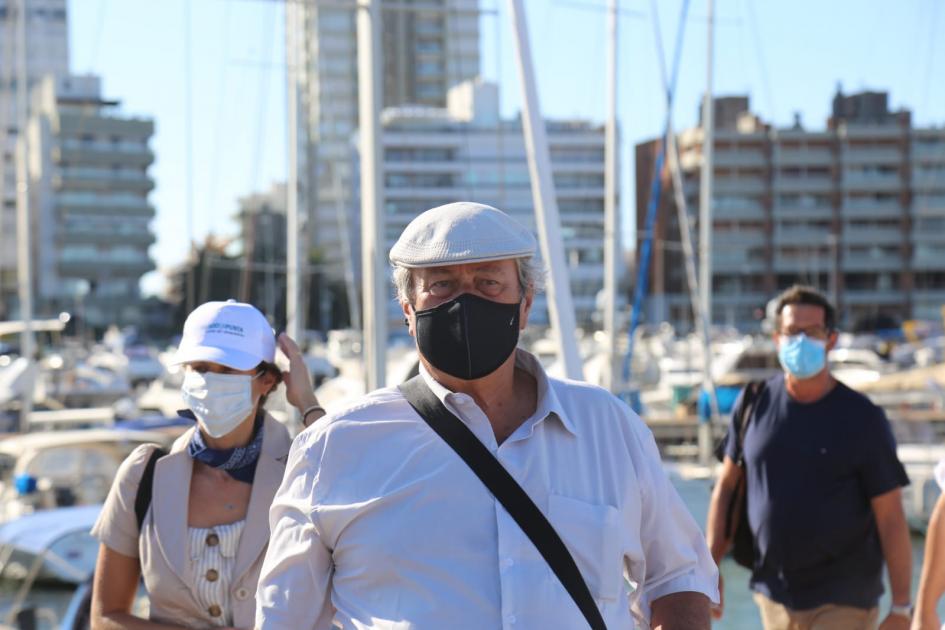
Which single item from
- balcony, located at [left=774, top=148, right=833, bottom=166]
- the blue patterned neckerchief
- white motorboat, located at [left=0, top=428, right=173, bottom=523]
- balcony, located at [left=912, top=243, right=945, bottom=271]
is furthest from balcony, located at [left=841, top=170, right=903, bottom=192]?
the blue patterned neckerchief

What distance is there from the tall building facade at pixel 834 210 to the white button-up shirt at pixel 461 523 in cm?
9966

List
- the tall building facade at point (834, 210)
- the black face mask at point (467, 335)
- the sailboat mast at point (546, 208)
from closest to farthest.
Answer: the black face mask at point (467, 335) < the sailboat mast at point (546, 208) < the tall building facade at point (834, 210)

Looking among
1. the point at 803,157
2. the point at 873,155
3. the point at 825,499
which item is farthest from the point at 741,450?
the point at 873,155

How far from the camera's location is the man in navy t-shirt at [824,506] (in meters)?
4.91

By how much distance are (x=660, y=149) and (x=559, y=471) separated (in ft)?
67.3

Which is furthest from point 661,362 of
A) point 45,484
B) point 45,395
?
point 45,484

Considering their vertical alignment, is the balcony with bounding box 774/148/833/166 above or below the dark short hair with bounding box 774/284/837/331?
above

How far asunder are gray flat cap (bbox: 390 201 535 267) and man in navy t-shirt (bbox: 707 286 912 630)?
8.64 feet

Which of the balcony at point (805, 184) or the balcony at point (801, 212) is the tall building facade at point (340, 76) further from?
the balcony at point (801, 212)

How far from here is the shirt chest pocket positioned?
8.28ft

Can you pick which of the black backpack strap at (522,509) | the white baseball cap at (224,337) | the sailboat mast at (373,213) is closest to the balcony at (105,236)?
the sailboat mast at (373,213)

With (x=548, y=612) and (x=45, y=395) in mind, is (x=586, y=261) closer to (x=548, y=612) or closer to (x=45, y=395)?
(x=45, y=395)

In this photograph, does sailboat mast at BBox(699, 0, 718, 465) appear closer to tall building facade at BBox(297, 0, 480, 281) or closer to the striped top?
the striped top

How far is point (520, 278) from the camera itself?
2.71 metres
